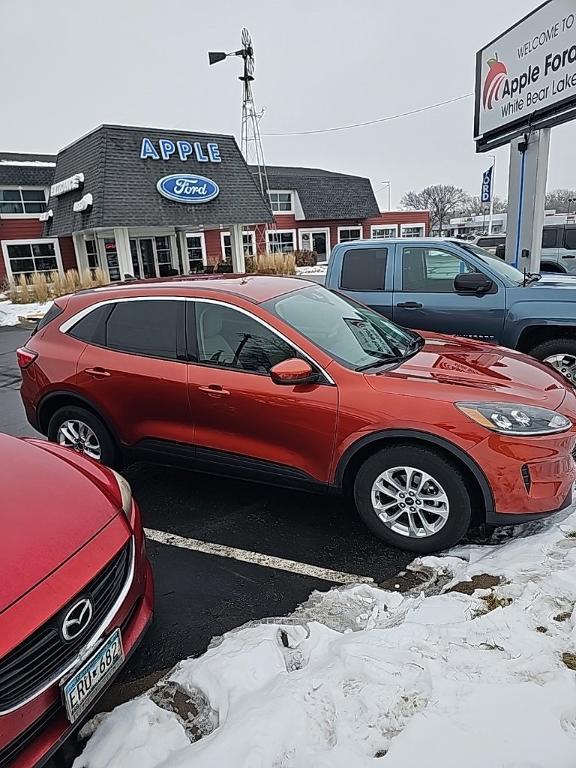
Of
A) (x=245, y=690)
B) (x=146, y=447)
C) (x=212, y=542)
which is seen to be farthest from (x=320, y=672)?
(x=146, y=447)

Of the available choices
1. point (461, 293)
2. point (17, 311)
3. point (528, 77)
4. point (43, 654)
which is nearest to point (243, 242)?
point (17, 311)

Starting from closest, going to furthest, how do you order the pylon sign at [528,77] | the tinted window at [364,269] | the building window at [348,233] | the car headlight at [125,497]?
the car headlight at [125,497]
the tinted window at [364,269]
the pylon sign at [528,77]
the building window at [348,233]

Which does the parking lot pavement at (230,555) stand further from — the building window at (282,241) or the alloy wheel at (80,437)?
the building window at (282,241)

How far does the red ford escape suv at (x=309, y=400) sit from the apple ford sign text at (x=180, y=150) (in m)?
16.5

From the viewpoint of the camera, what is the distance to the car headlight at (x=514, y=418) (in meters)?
2.98

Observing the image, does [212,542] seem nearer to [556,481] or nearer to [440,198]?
[556,481]

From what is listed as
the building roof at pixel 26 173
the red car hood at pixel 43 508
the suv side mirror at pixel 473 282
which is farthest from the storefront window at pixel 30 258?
the red car hood at pixel 43 508

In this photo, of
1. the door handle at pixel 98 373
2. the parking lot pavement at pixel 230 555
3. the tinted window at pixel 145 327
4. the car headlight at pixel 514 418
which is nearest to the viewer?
the parking lot pavement at pixel 230 555

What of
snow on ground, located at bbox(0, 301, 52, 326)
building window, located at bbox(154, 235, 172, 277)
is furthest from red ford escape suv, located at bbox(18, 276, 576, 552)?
building window, located at bbox(154, 235, 172, 277)

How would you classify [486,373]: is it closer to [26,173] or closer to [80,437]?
[80,437]

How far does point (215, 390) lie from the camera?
358 cm

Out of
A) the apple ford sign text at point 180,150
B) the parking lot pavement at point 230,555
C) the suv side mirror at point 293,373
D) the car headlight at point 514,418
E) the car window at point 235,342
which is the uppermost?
the apple ford sign text at point 180,150

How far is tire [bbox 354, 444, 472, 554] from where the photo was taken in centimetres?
305

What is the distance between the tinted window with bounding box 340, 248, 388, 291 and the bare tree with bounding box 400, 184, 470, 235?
81940mm
